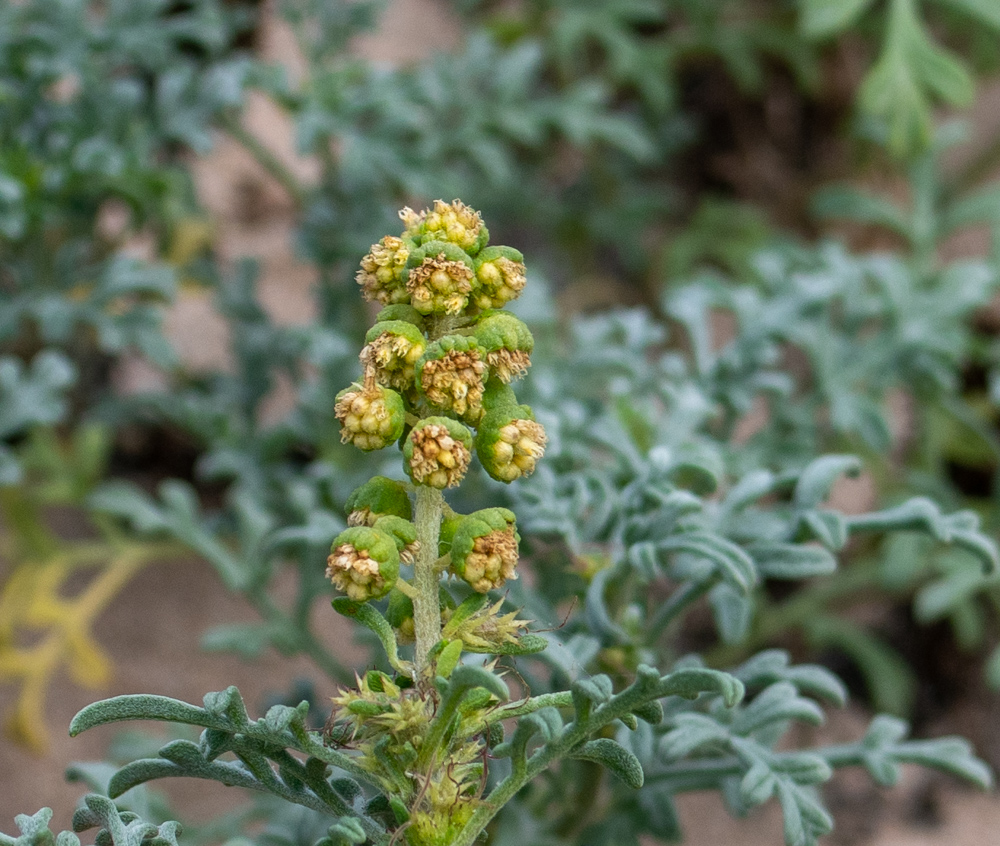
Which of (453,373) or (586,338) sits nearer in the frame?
(453,373)

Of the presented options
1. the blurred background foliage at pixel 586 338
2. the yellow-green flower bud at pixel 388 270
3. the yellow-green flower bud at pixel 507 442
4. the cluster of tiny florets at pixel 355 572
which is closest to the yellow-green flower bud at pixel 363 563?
the cluster of tiny florets at pixel 355 572

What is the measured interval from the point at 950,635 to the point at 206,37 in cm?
223

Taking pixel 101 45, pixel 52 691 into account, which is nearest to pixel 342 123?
pixel 101 45

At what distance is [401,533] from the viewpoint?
37.4 inches

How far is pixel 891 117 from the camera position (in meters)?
2.61

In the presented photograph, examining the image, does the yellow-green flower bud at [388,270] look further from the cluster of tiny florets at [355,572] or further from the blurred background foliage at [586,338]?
the blurred background foliage at [586,338]

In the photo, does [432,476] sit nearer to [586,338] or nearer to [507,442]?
[507,442]

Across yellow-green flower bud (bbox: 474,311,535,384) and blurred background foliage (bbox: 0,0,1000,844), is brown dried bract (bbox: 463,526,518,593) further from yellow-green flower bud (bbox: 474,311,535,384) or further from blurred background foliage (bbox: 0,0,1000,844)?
blurred background foliage (bbox: 0,0,1000,844)

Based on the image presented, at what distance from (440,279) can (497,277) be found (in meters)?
0.06

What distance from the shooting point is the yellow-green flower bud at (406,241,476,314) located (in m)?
0.95

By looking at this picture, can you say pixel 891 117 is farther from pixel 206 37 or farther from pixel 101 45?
pixel 101 45

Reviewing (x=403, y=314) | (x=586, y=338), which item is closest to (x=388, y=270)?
(x=403, y=314)

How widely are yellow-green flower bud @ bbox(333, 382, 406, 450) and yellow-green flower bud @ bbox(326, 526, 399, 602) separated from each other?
8cm

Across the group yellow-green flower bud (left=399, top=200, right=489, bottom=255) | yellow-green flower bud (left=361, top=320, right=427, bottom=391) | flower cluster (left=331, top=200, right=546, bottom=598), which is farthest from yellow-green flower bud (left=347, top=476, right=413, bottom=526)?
yellow-green flower bud (left=399, top=200, right=489, bottom=255)
